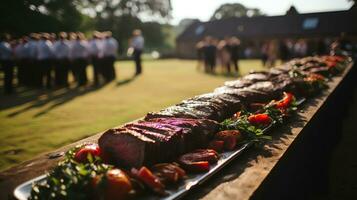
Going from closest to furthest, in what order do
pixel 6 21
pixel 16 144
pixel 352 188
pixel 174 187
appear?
pixel 174 187, pixel 352 188, pixel 16 144, pixel 6 21

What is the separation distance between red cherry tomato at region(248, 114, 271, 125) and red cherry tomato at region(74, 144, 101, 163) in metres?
1.79

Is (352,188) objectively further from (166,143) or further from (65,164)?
(65,164)

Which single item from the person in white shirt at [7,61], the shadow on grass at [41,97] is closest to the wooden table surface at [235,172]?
the shadow on grass at [41,97]

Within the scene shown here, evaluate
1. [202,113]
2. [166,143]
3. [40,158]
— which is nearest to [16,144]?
[40,158]

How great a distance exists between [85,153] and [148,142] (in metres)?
0.51

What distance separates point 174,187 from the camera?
7.73 feet

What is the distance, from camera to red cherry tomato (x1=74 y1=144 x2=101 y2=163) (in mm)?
2604

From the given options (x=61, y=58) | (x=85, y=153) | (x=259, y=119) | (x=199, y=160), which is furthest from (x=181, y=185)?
(x=61, y=58)

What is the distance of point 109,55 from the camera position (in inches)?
670

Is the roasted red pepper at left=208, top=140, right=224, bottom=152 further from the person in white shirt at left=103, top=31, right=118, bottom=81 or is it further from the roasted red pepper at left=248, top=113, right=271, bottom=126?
the person in white shirt at left=103, top=31, right=118, bottom=81

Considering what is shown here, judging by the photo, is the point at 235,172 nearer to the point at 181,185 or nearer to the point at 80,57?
the point at 181,185

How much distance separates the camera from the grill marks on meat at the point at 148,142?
258 cm

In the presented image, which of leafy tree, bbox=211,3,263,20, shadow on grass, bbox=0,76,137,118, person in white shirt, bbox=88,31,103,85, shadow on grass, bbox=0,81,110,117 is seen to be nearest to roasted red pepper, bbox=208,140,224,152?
shadow on grass, bbox=0,76,137,118

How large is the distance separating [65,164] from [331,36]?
167 ft
